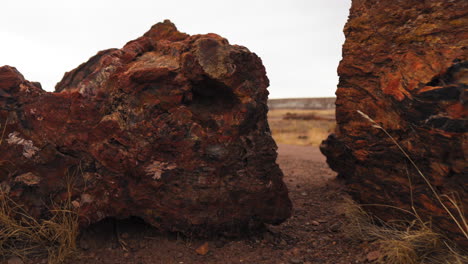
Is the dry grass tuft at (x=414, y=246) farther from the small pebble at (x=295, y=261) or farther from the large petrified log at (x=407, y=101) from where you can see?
the small pebble at (x=295, y=261)

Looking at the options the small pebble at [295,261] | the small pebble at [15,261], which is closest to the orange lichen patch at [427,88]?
the small pebble at [295,261]

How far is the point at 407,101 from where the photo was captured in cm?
305

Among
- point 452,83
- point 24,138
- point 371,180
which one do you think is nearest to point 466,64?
point 452,83

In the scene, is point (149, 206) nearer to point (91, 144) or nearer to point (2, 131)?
point (91, 144)

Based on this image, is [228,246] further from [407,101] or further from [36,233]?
[407,101]

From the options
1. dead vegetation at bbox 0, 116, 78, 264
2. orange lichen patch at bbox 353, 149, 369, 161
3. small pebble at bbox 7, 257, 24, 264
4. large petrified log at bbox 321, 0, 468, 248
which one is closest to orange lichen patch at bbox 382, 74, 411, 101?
large petrified log at bbox 321, 0, 468, 248

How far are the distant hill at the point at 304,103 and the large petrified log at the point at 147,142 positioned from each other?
54941mm

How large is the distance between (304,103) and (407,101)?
61.1m

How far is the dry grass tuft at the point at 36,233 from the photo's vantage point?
10.2 feet

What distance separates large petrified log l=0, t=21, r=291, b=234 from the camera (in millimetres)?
3297

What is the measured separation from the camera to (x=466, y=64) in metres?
2.77

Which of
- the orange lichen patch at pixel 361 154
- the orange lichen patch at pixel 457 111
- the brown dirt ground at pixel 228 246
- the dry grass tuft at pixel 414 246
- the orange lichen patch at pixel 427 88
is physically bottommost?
the brown dirt ground at pixel 228 246

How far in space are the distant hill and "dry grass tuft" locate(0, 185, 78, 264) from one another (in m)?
55.6

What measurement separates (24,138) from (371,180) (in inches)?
129
